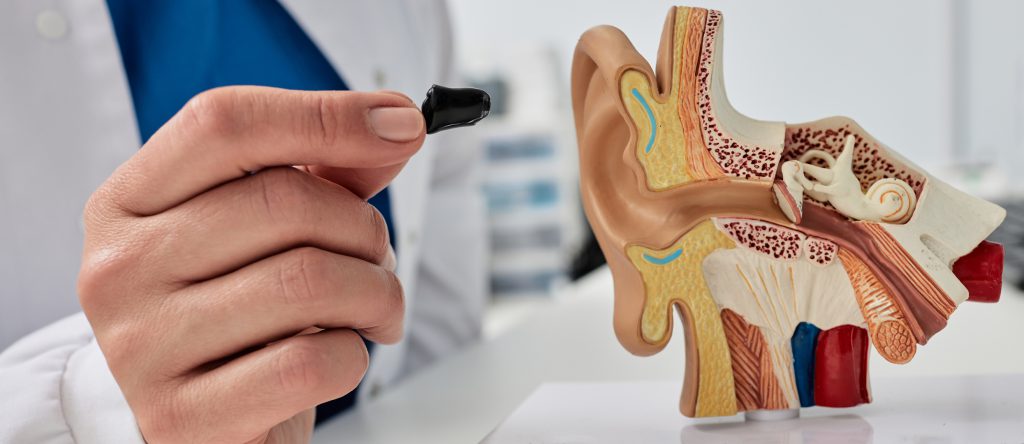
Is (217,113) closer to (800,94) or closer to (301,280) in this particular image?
(301,280)

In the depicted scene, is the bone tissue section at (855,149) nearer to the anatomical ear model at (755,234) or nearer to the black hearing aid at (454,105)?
the anatomical ear model at (755,234)

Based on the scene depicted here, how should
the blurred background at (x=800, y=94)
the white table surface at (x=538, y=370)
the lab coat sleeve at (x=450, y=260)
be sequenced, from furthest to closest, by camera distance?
the blurred background at (x=800, y=94) < the lab coat sleeve at (x=450, y=260) < the white table surface at (x=538, y=370)

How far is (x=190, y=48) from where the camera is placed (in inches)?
20.7

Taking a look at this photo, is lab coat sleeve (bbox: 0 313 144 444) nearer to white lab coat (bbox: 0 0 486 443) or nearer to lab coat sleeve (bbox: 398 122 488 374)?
white lab coat (bbox: 0 0 486 443)

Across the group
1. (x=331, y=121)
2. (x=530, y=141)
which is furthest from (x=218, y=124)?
(x=530, y=141)

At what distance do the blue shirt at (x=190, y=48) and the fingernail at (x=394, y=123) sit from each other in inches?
12.0

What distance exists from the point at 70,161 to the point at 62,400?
0.76ft

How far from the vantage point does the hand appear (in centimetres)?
26

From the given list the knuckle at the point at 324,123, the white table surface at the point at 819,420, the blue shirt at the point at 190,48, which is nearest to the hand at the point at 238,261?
the knuckle at the point at 324,123

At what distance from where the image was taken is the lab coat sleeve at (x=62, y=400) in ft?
1.07

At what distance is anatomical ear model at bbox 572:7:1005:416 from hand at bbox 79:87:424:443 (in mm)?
120

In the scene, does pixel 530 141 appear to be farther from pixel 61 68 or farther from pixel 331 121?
pixel 331 121

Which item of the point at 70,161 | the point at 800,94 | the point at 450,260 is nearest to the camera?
the point at 70,161

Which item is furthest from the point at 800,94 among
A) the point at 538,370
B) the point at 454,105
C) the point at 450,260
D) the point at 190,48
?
the point at 454,105
